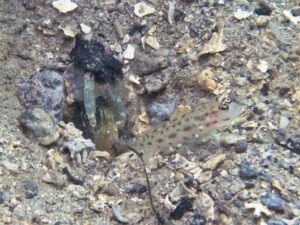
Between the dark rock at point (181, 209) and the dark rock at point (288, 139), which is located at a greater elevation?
the dark rock at point (288, 139)

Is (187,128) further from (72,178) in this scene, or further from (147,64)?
(72,178)

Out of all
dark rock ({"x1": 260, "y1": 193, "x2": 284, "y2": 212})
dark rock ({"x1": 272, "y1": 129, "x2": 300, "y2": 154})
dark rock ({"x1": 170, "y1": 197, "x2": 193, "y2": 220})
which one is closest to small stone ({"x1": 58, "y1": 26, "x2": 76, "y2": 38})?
dark rock ({"x1": 170, "y1": 197, "x2": 193, "y2": 220})

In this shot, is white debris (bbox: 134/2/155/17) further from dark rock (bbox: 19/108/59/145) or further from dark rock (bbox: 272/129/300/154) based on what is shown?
dark rock (bbox: 272/129/300/154)

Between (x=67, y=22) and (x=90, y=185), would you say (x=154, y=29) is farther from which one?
(x=90, y=185)

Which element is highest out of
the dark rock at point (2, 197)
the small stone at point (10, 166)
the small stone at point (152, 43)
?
the small stone at point (152, 43)

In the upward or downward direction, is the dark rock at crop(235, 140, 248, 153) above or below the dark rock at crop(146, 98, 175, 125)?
above

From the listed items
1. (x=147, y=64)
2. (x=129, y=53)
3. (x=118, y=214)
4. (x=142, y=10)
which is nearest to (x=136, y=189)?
(x=118, y=214)

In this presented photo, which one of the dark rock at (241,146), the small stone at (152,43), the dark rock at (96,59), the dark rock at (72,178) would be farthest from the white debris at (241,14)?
the dark rock at (72,178)

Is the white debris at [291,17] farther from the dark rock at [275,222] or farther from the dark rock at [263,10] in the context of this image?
the dark rock at [275,222]
